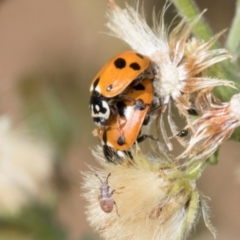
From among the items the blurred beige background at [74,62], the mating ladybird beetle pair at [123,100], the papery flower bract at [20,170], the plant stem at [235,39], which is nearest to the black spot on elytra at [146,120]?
the mating ladybird beetle pair at [123,100]

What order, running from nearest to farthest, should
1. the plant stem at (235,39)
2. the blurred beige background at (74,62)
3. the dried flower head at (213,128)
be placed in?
the dried flower head at (213,128) < the plant stem at (235,39) < the blurred beige background at (74,62)

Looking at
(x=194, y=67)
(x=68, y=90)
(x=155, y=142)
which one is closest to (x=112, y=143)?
(x=155, y=142)

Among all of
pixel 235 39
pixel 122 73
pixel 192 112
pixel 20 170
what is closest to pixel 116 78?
pixel 122 73

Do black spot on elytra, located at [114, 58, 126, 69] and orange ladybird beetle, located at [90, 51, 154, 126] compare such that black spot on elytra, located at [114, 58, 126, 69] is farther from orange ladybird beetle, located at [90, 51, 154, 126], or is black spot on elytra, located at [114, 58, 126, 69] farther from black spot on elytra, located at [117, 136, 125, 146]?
black spot on elytra, located at [117, 136, 125, 146]

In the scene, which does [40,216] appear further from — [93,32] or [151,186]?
[93,32]

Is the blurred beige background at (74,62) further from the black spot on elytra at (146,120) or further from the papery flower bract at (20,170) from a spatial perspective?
the black spot on elytra at (146,120)

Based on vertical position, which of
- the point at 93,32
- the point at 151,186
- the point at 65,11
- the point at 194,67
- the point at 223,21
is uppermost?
the point at 65,11
